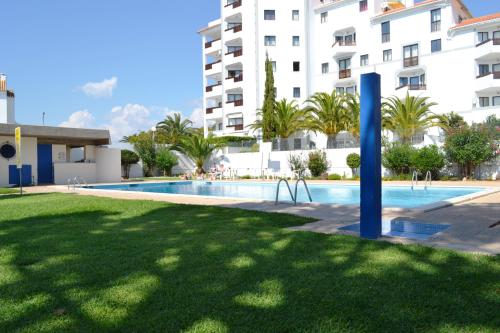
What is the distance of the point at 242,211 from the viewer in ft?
33.2

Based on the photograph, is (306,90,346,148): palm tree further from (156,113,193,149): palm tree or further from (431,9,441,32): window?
(156,113,193,149): palm tree

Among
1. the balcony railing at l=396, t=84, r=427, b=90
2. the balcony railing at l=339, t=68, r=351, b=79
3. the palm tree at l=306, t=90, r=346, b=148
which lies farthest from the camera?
the balcony railing at l=339, t=68, r=351, b=79

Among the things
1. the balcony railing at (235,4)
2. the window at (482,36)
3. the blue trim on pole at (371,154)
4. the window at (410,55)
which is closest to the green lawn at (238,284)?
the blue trim on pole at (371,154)

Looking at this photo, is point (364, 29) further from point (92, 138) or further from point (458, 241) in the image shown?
point (458, 241)

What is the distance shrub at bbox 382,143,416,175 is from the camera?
82.4 feet

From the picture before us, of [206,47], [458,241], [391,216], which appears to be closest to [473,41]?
[206,47]

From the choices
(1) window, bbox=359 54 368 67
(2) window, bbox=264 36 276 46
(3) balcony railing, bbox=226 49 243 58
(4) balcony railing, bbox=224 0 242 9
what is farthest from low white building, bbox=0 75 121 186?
(1) window, bbox=359 54 368 67

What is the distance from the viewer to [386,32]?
39.8m

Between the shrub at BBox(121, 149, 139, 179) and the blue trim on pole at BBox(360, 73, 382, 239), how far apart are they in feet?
104

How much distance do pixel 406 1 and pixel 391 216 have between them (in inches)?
1715

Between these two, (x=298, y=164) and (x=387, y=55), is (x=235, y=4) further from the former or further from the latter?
(x=298, y=164)

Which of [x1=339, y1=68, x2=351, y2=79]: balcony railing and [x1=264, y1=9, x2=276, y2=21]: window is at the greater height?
[x1=264, y1=9, x2=276, y2=21]: window

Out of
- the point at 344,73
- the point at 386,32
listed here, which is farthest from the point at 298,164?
the point at 386,32

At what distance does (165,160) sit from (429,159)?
73.2ft
